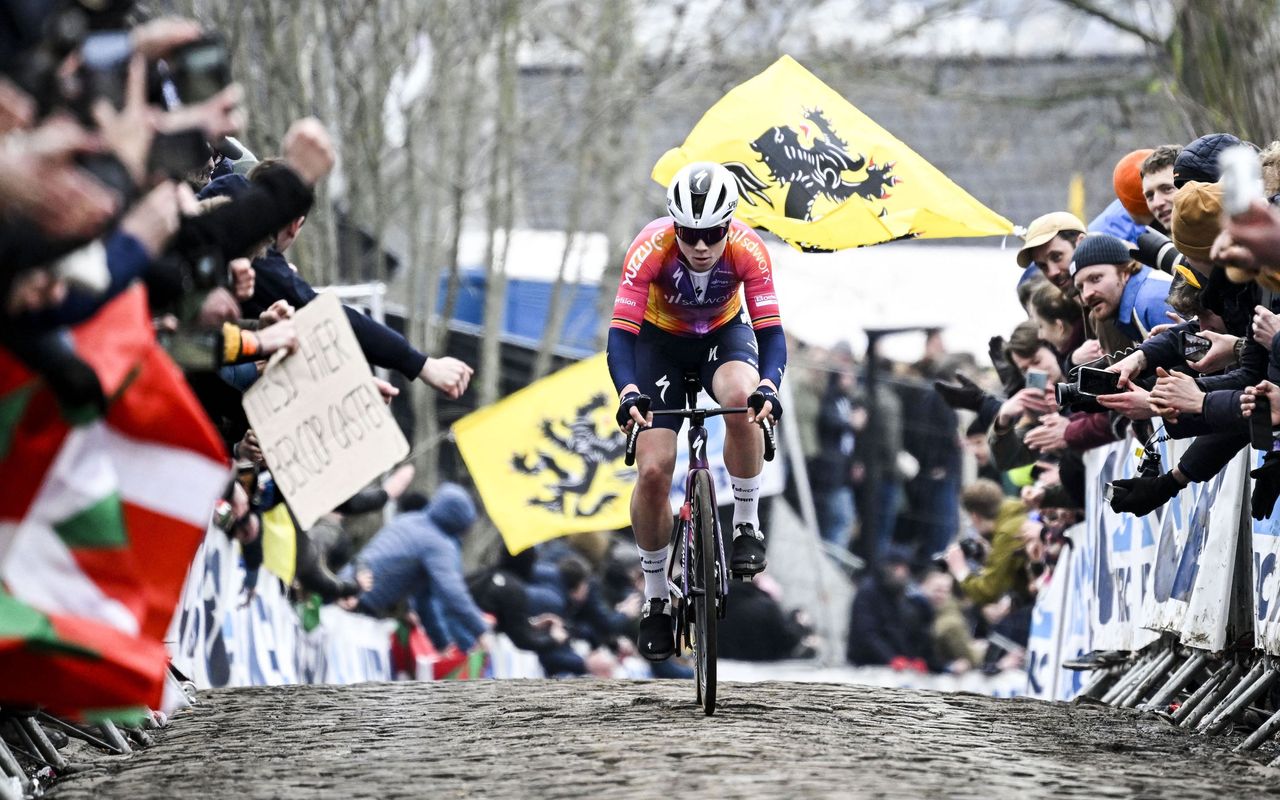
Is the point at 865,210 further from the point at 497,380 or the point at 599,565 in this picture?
the point at 497,380

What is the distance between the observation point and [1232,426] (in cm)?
870

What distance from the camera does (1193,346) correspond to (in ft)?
31.2

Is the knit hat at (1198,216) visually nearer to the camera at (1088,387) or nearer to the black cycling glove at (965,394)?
the camera at (1088,387)

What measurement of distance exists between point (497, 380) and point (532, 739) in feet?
42.5

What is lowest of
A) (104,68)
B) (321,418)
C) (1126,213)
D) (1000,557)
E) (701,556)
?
(701,556)

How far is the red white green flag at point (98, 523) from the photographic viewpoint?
578 centimetres

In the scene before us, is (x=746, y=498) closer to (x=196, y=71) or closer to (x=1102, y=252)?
(x=1102, y=252)

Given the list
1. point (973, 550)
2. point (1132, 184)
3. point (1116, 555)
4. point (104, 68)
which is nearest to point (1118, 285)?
Result: point (1132, 184)

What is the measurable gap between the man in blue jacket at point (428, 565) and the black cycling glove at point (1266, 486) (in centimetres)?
816

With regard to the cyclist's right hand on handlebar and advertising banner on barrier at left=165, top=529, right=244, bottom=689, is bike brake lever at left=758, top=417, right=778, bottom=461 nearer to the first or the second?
the cyclist's right hand on handlebar

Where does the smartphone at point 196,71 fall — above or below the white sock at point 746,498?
above

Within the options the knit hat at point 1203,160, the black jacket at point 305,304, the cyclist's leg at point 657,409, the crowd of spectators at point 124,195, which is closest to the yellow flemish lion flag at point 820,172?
the cyclist's leg at point 657,409

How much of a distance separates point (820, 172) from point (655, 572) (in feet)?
11.4

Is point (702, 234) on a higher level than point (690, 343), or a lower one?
higher
